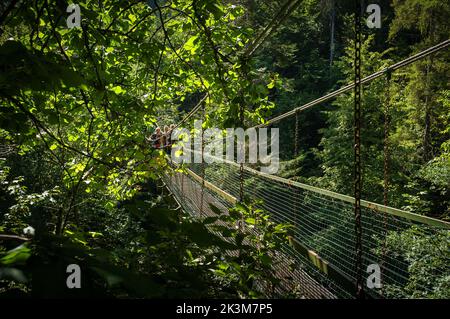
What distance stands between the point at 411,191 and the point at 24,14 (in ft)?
31.0

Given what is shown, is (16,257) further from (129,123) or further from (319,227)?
(319,227)

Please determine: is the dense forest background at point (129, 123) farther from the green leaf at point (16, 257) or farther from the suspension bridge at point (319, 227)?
the suspension bridge at point (319, 227)

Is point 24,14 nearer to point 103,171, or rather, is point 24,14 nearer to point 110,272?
point 110,272

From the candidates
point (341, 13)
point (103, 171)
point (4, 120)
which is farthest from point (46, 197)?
point (341, 13)

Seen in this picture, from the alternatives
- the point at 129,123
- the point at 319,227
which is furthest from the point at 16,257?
the point at 319,227

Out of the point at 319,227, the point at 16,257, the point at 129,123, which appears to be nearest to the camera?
the point at 16,257

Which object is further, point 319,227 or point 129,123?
point 319,227

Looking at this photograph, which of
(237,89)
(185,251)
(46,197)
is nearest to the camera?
(185,251)

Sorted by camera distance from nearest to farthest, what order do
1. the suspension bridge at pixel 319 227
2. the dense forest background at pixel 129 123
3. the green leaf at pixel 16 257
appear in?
the green leaf at pixel 16 257
the dense forest background at pixel 129 123
the suspension bridge at pixel 319 227

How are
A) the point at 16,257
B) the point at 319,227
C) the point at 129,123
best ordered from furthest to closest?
the point at 319,227, the point at 129,123, the point at 16,257

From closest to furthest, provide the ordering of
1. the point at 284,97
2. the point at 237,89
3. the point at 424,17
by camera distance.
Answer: the point at 237,89
the point at 424,17
the point at 284,97

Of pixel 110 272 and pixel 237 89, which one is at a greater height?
pixel 237 89

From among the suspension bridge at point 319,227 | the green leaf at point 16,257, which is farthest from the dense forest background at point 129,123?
the suspension bridge at point 319,227
